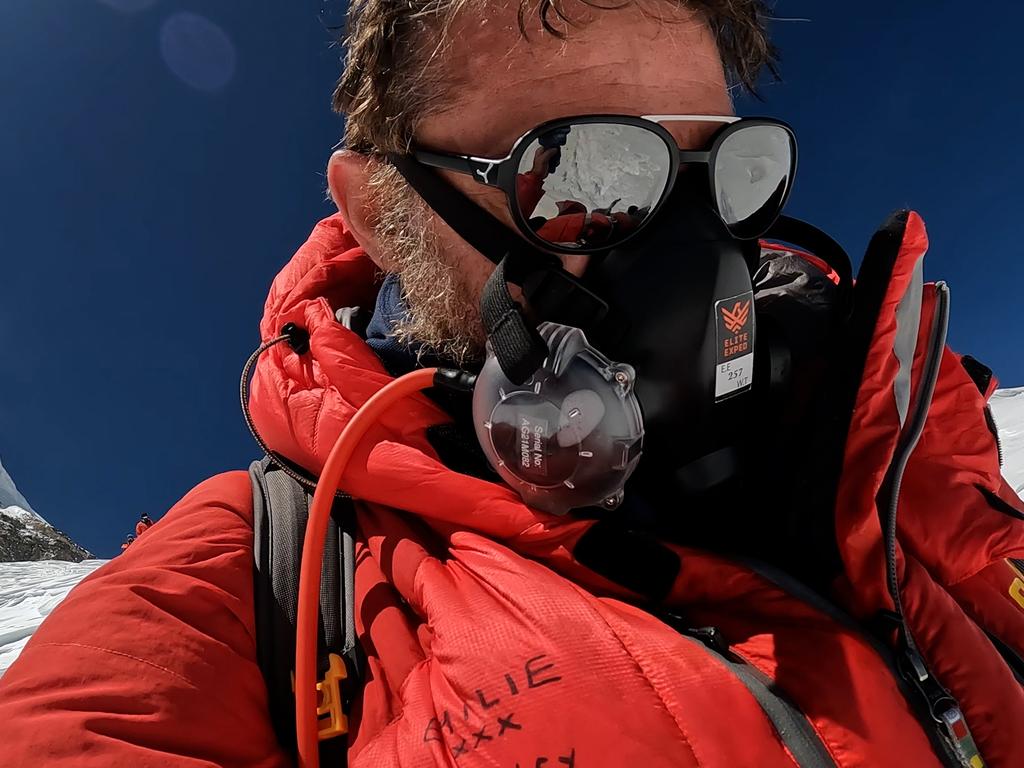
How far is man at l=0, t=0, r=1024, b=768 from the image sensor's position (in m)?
0.77

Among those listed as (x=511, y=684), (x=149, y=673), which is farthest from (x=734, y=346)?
(x=149, y=673)

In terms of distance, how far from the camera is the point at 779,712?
764 mm

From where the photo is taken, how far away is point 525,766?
2.38 feet

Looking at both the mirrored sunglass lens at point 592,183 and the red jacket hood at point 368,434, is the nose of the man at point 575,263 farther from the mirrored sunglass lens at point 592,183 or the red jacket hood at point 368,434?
the red jacket hood at point 368,434

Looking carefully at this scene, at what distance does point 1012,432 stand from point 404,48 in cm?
1968

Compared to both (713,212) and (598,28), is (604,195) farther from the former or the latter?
(598,28)

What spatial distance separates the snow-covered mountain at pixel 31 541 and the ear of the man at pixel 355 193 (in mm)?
45388

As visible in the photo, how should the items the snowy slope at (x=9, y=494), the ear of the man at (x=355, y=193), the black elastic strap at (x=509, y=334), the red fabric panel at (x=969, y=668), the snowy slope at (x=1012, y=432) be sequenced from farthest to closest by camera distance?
1. the snowy slope at (x=9, y=494)
2. the snowy slope at (x=1012, y=432)
3. the ear of the man at (x=355, y=193)
4. the black elastic strap at (x=509, y=334)
5. the red fabric panel at (x=969, y=668)

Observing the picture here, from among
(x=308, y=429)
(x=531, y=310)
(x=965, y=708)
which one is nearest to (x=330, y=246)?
(x=308, y=429)

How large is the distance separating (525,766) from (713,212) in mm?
1030

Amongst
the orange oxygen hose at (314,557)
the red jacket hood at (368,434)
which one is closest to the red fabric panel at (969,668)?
the red jacket hood at (368,434)

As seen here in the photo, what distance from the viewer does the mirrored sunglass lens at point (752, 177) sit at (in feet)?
4.02

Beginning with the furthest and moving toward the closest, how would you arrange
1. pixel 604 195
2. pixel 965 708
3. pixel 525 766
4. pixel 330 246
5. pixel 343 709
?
pixel 330 246 → pixel 604 195 → pixel 343 709 → pixel 965 708 → pixel 525 766

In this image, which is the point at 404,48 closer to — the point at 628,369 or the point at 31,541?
the point at 628,369
